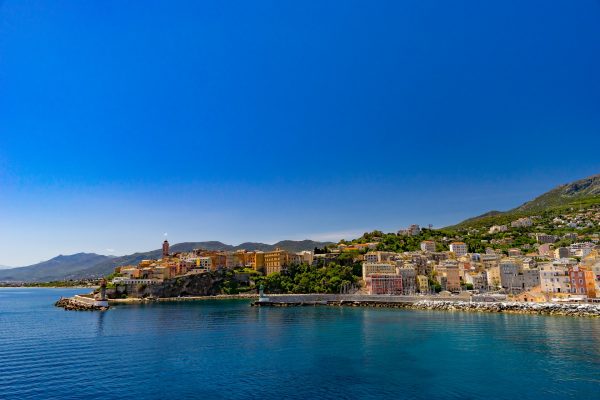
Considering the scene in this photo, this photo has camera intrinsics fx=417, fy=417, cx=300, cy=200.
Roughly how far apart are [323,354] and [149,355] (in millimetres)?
12383

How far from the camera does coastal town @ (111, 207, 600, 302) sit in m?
67.1

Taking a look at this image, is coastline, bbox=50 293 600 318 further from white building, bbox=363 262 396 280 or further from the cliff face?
white building, bbox=363 262 396 280

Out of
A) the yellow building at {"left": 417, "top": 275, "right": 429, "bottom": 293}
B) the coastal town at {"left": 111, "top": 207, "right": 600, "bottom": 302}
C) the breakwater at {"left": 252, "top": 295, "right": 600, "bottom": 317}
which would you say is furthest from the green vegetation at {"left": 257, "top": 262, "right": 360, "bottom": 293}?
the yellow building at {"left": 417, "top": 275, "right": 429, "bottom": 293}

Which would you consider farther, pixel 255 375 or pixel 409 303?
pixel 409 303

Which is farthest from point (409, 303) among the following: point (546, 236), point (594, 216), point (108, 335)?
point (594, 216)

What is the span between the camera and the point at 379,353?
2989cm

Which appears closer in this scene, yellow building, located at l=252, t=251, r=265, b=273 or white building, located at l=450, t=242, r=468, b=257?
white building, located at l=450, t=242, r=468, b=257

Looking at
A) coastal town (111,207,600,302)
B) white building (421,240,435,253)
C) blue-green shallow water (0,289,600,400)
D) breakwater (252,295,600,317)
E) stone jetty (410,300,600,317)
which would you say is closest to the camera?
blue-green shallow water (0,289,600,400)

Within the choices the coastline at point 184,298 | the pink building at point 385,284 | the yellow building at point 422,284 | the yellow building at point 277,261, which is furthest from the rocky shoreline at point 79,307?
the yellow building at point 422,284

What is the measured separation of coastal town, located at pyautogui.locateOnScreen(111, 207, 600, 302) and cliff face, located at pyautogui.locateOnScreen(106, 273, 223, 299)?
65.5 inches

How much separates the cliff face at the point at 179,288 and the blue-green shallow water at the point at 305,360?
167 ft

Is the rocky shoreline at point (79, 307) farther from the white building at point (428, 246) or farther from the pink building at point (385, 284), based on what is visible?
the white building at point (428, 246)

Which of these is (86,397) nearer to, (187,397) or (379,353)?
(187,397)

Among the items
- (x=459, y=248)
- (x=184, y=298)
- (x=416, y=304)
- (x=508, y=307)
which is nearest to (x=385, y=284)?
(x=416, y=304)
